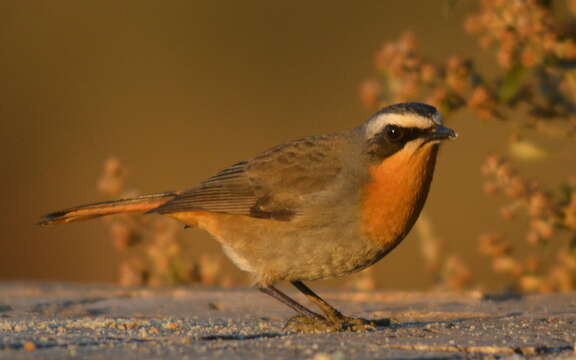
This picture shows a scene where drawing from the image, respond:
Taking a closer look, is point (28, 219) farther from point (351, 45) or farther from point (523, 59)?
point (523, 59)

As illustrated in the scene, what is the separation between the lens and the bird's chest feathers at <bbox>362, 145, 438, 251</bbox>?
4.44 meters

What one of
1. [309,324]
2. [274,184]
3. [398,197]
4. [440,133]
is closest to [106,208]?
[274,184]

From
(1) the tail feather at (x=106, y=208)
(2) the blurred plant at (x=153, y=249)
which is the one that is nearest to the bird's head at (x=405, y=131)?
(1) the tail feather at (x=106, y=208)

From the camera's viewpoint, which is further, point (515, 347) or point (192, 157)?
point (192, 157)

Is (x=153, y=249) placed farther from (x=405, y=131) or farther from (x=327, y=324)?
(x=405, y=131)

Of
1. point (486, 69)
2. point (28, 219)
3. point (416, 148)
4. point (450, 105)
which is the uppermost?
point (486, 69)

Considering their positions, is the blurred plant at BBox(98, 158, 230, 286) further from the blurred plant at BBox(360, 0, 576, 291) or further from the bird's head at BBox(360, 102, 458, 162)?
the bird's head at BBox(360, 102, 458, 162)

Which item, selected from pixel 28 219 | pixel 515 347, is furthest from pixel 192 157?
pixel 515 347

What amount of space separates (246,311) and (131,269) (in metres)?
1.81

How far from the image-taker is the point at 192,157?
1164 centimetres

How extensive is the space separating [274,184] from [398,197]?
30.6 inches

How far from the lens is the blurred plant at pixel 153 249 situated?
6.29 meters

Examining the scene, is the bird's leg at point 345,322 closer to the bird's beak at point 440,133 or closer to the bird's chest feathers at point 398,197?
the bird's chest feathers at point 398,197

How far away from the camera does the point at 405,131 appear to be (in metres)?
4.45
